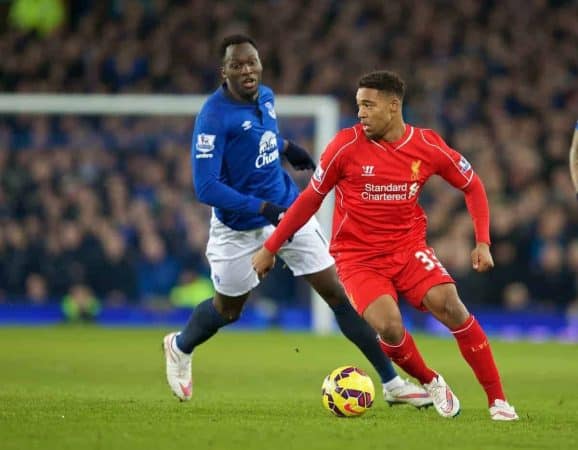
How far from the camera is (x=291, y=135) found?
18.2 meters

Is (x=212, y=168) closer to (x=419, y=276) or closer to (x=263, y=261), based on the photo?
(x=263, y=261)

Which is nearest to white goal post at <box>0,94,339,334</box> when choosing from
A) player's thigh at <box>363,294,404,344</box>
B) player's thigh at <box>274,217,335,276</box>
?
player's thigh at <box>274,217,335,276</box>

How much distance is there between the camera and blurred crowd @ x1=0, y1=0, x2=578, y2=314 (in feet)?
56.3

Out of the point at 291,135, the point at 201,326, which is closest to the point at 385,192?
the point at 201,326

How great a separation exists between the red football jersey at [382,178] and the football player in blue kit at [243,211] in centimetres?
67

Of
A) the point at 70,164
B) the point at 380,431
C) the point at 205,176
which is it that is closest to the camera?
the point at 380,431

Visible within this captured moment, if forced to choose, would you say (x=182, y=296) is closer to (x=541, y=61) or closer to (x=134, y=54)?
(x=134, y=54)

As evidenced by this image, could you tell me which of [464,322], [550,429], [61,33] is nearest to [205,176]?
[464,322]

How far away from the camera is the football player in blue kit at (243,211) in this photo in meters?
8.37

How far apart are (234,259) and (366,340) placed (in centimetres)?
100

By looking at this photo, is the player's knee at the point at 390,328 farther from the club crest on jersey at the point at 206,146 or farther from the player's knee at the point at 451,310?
the club crest on jersey at the point at 206,146

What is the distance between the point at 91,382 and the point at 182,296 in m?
7.79

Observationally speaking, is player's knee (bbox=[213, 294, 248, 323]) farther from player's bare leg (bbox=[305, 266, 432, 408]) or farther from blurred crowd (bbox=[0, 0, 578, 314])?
blurred crowd (bbox=[0, 0, 578, 314])

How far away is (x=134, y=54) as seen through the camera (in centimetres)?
2078
